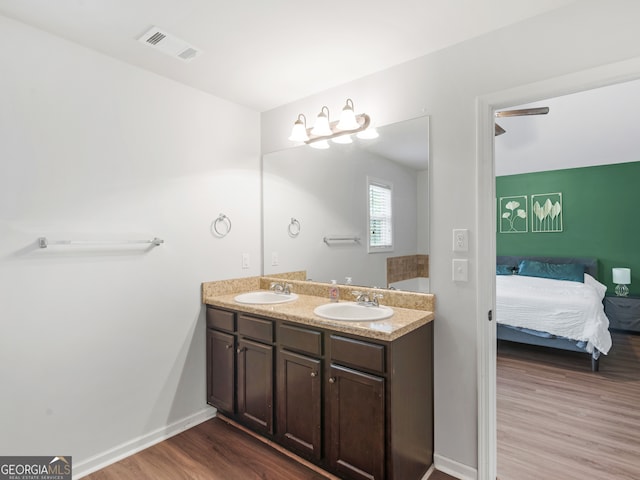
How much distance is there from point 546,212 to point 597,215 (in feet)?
2.16

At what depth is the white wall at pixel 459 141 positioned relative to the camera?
5.55 ft

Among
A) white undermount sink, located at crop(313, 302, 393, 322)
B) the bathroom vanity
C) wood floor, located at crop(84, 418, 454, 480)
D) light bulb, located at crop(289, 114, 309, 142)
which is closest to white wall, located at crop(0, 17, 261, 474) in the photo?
wood floor, located at crop(84, 418, 454, 480)

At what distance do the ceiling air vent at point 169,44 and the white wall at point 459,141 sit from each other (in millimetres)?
1237

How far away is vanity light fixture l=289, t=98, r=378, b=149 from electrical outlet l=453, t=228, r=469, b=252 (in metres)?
0.85

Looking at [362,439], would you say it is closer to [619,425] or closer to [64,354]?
[64,354]

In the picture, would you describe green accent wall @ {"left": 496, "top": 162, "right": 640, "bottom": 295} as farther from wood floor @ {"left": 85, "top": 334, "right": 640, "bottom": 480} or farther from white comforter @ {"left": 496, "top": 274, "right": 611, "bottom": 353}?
wood floor @ {"left": 85, "top": 334, "right": 640, "bottom": 480}

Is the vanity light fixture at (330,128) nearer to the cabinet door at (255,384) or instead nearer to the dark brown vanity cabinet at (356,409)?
the dark brown vanity cabinet at (356,409)

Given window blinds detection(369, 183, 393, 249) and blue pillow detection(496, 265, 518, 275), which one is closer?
window blinds detection(369, 183, 393, 249)

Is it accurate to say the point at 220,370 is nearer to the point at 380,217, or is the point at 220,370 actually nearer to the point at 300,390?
the point at 300,390

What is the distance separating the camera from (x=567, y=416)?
2.57 metres

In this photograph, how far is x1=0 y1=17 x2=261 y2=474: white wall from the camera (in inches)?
69.2

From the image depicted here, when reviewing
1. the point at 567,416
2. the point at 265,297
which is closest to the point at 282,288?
the point at 265,297

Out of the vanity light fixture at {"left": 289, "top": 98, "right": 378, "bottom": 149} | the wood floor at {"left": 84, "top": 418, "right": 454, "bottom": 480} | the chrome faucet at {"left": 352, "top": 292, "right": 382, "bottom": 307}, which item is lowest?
the wood floor at {"left": 84, "top": 418, "right": 454, "bottom": 480}

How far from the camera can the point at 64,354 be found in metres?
1.90
